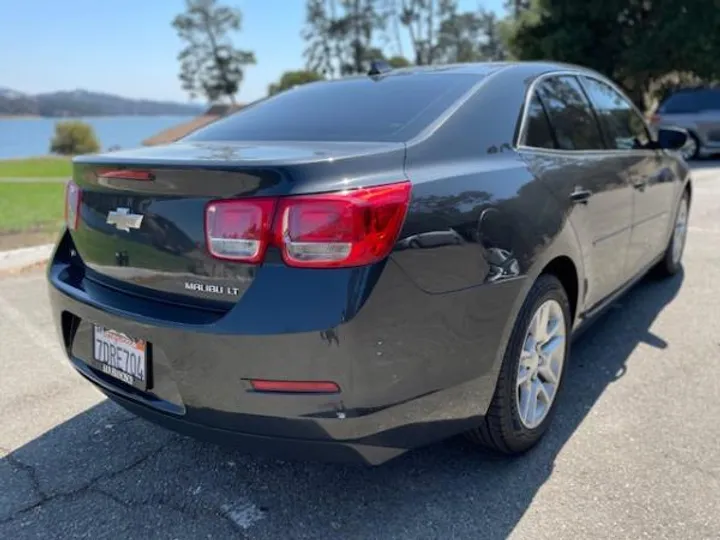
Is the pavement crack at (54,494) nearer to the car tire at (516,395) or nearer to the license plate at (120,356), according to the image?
the license plate at (120,356)

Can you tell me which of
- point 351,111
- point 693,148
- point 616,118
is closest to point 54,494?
point 351,111

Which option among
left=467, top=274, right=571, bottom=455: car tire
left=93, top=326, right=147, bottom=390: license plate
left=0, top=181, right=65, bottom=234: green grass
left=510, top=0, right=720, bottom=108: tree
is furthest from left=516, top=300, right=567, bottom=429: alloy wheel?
left=510, top=0, right=720, bottom=108: tree

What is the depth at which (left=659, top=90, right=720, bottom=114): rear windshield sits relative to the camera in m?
14.4

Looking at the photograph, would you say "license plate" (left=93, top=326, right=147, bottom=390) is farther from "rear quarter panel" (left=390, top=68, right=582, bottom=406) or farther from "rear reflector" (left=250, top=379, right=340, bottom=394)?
"rear quarter panel" (left=390, top=68, right=582, bottom=406)

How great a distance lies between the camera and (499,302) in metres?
2.26

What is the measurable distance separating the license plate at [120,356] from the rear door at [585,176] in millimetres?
1664

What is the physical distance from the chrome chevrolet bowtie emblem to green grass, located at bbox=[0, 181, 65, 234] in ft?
15.1

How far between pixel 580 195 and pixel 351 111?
1.07 metres

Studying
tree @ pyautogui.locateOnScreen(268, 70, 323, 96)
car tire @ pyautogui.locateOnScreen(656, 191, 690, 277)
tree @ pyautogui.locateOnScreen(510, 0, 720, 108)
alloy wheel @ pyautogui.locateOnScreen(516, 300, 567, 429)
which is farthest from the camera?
tree @ pyautogui.locateOnScreen(268, 70, 323, 96)

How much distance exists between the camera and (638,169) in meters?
3.72

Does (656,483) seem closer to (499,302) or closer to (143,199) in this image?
(499,302)

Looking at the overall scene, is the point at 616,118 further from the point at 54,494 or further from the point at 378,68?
the point at 54,494

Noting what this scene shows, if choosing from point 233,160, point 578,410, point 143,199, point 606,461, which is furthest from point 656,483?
point 143,199

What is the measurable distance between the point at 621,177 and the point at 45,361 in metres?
3.39
